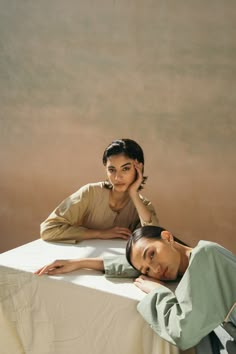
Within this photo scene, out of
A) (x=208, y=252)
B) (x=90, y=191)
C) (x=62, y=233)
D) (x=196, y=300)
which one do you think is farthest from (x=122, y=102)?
(x=196, y=300)

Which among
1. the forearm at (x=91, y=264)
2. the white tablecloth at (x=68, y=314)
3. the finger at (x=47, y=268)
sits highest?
the finger at (x=47, y=268)

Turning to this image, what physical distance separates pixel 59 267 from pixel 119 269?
24cm

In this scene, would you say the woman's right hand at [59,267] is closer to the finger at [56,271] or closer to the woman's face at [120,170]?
the finger at [56,271]

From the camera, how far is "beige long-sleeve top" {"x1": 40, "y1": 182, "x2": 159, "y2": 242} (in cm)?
216

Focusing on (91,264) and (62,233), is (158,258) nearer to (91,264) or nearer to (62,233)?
(91,264)

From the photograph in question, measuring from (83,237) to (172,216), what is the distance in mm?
1383

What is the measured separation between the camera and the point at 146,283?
1.46 meters

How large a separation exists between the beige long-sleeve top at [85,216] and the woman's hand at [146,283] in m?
0.69

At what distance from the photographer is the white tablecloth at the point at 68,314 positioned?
1.41 meters

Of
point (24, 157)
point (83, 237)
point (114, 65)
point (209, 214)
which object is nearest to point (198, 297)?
point (83, 237)

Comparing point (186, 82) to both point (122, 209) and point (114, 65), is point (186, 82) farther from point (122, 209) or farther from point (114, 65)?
point (122, 209)

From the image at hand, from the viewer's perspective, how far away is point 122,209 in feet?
7.70

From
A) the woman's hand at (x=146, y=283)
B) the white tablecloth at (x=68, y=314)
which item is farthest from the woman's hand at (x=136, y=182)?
the woman's hand at (x=146, y=283)

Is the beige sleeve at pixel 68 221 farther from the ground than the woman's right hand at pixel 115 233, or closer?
farther from the ground
